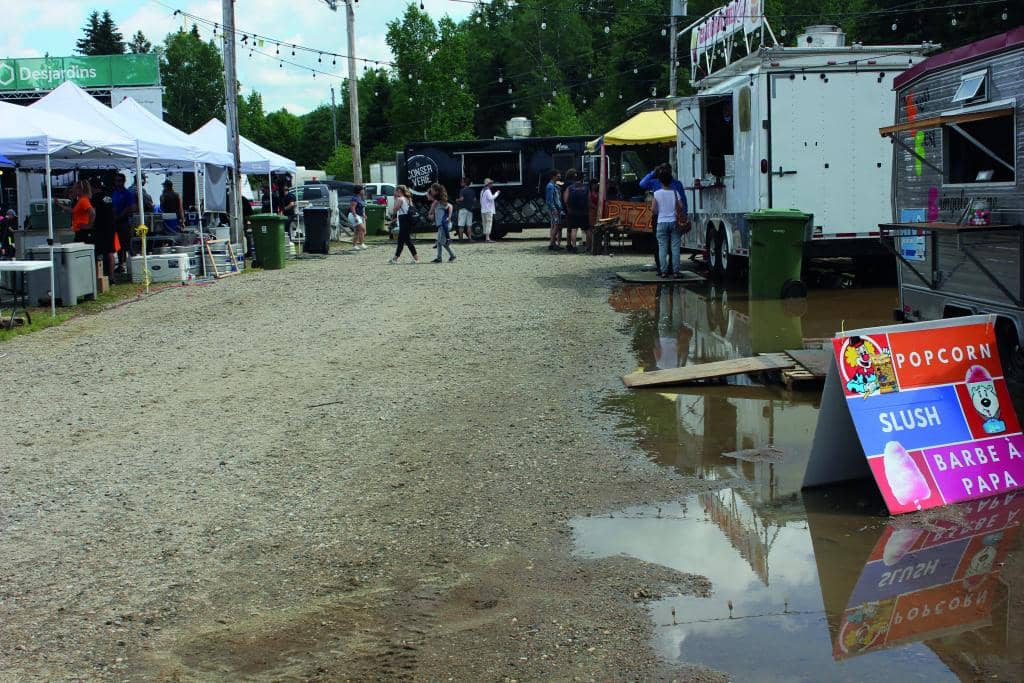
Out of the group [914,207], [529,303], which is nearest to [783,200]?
[529,303]

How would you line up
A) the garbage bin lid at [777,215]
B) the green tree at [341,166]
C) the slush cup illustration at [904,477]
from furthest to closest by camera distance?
1. the green tree at [341,166]
2. the garbage bin lid at [777,215]
3. the slush cup illustration at [904,477]

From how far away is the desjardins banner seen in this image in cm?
4703

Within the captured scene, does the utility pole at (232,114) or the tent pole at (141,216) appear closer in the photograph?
the tent pole at (141,216)

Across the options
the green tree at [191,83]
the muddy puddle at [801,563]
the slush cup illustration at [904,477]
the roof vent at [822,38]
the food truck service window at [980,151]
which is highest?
the green tree at [191,83]

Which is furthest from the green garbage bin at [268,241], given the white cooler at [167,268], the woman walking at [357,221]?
the woman walking at [357,221]

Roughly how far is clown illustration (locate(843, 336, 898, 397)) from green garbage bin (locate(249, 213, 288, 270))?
18.7 metres

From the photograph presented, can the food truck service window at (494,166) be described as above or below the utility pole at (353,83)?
below

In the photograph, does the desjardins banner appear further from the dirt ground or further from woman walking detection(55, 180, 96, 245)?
the dirt ground

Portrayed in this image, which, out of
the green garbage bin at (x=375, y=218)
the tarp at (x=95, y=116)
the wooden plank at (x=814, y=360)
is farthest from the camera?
the green garbage bin at (x=375, y=218)

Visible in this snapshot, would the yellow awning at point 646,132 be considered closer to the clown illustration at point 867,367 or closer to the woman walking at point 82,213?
the woman walking at point 82,213

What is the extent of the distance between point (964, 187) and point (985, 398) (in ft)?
8.62

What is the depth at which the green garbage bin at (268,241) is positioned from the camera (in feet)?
76.4

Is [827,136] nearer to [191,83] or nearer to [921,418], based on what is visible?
[921,418]

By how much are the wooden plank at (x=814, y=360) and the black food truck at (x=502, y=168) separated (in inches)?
910
